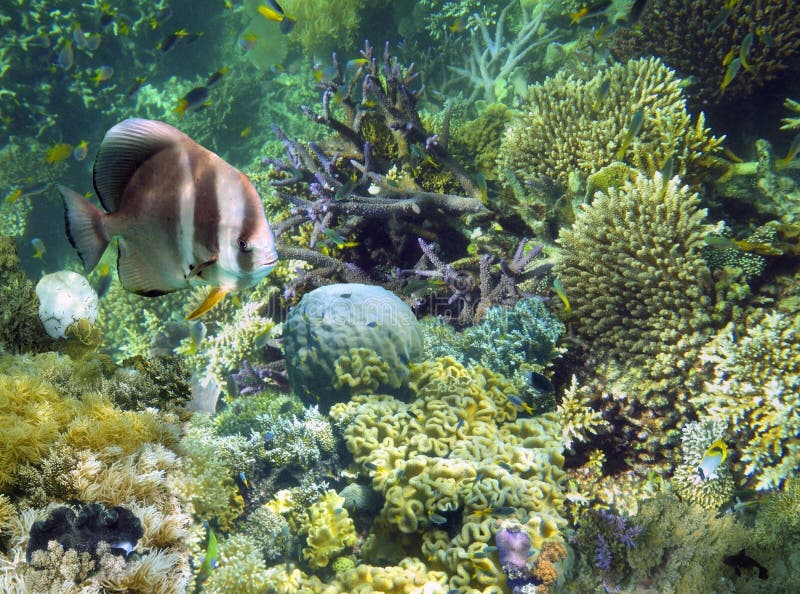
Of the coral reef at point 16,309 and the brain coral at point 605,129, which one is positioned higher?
the brain coral at point 605,129

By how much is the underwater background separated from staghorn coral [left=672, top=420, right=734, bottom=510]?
2 cm

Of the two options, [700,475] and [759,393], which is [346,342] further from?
[759,393]

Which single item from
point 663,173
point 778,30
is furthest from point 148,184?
point 778,30

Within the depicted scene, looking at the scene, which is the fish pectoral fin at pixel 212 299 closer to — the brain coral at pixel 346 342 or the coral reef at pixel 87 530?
the coral reef at pixel 87 530

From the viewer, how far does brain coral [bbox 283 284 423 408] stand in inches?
172

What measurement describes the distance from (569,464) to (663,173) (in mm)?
2735

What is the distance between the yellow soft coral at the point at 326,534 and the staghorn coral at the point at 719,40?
6073mm

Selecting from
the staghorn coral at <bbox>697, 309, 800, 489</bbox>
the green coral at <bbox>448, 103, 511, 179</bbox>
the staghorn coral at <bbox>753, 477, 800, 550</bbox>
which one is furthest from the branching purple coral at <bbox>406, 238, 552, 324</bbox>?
the staghorn coral at <bbox>753, 477, 800, 550</bbox>

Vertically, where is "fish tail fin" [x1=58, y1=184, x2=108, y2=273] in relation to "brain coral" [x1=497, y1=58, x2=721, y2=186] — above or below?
below

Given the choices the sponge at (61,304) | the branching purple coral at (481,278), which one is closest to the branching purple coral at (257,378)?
the sponge at (61,304)

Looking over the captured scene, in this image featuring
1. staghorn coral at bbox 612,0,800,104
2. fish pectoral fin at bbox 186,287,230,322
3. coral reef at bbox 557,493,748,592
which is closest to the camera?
fish pectoral fin at bbox 186,287,230,322

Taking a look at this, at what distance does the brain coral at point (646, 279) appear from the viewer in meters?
3.90

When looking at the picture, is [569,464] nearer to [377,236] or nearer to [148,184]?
[377,236]

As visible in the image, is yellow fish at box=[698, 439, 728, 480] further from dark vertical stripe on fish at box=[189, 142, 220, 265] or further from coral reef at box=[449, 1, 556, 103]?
coral reef at box=[449, 1, 556, 103]
